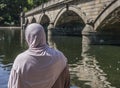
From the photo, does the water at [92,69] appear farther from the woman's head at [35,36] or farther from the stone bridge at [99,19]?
the woman's head at [35,36]

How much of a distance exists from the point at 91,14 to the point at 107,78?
18.3 metres

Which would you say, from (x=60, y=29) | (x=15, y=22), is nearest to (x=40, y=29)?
(x=60, y=29)

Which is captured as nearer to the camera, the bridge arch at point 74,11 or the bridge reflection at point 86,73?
the bridge reflection at point 86,73

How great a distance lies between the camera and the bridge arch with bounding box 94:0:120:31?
27.1 m

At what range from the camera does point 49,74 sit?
433 centimetres

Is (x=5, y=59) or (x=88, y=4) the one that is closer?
(x=5, y=59)

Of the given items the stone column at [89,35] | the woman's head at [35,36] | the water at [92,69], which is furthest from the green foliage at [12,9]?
the woman's head at [35,36]

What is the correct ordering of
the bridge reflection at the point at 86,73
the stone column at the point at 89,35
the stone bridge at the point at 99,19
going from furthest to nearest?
the stone column at the point at 89,35
the stone bridge at the point at 99,19
the bridge reflection at the point at 86,73

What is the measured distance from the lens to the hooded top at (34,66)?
13.9ft

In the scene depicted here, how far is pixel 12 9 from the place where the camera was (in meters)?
112

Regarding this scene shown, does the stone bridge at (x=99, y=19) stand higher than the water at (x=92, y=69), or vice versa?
the stone bridge at (x=99, y=19)

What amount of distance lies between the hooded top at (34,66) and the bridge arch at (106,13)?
74.8 feet

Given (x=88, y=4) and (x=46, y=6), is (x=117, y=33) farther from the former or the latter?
(x=46, y=6)

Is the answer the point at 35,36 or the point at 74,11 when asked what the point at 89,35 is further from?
the point at 35,36
